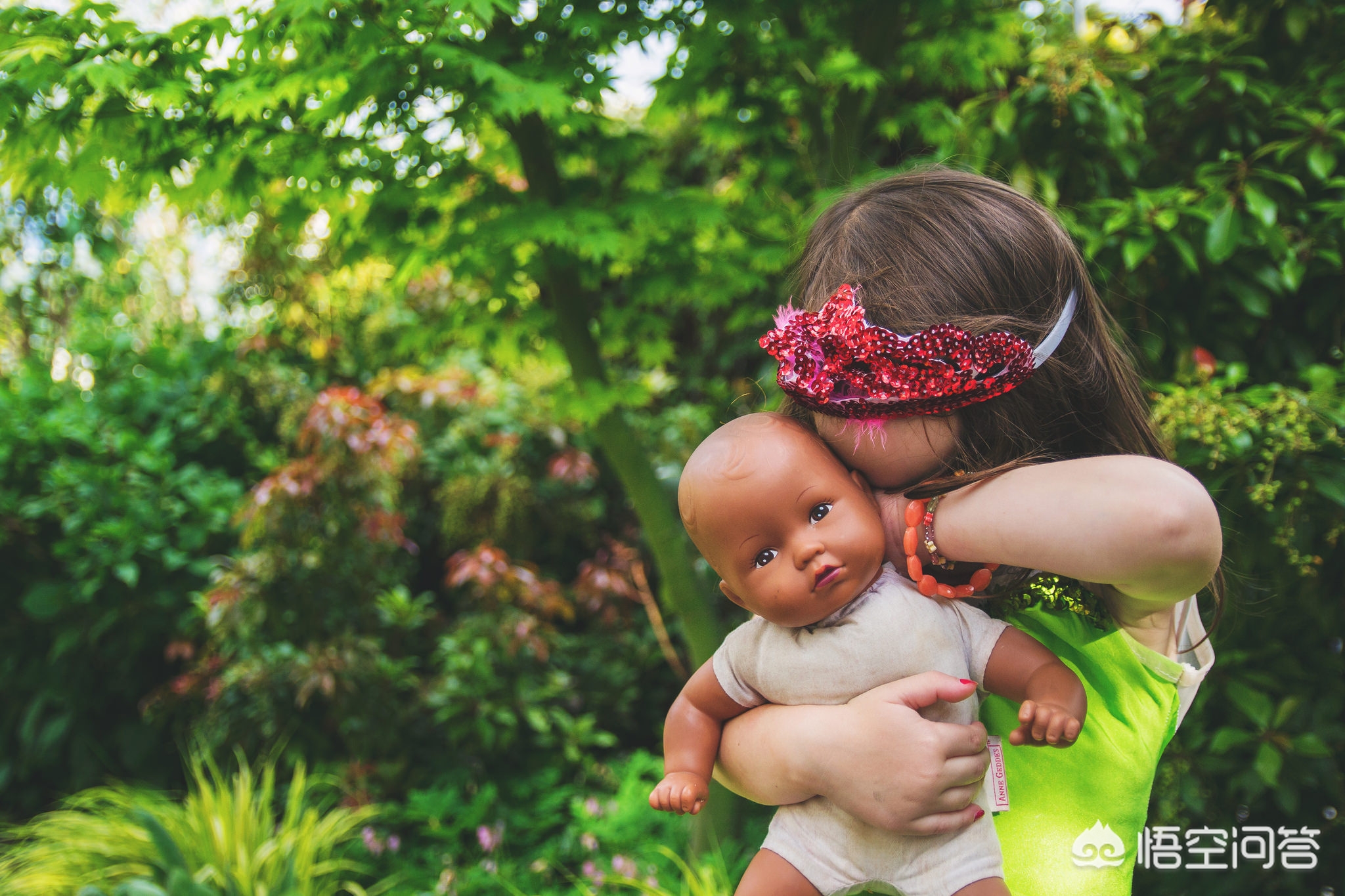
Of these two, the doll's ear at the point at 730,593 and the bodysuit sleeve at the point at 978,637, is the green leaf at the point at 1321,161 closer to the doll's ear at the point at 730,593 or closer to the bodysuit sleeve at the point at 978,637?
the bodysuit sleeve at the point at 978,637

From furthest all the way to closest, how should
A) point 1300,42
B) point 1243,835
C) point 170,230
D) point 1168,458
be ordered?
point 170,230 < point 1300,42 < point 1243,835 < point 1168,458

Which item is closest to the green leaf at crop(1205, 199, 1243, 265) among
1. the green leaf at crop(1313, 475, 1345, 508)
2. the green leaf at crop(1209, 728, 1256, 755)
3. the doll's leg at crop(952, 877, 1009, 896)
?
the green leaf at crop(1313, 475, 1345, 508)

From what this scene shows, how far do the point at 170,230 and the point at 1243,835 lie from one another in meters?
10.6

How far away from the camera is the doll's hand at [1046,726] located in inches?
40.3

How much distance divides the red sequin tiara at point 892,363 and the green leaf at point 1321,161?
1.71 m

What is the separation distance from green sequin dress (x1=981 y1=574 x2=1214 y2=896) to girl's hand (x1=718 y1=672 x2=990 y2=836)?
12 centimetres

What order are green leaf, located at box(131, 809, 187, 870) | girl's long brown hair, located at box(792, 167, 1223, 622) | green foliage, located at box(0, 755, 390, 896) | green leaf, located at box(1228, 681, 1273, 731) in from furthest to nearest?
green foliage, located at box(0, 755, 390, 896)
green leaf, located at box(131, 809, 187, 870)
green leaf, located at box(1228, 681, 1273, 731)
girl's long brown hair, located at box(792, 167, 1223, 622)

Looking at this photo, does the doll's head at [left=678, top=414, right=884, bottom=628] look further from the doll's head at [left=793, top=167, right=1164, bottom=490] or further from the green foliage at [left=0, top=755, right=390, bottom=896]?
the green foliage at [left=0, top=755, right=390, bottom=896]

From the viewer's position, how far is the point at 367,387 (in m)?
5.58

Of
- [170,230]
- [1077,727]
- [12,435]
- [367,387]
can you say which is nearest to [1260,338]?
[1077,727]

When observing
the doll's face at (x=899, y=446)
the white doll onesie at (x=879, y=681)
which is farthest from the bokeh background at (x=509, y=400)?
the white doll onesie at (x=879, y=681)

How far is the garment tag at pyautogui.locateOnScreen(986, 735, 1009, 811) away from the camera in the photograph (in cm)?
117

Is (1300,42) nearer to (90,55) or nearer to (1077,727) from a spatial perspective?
(1077,727)
